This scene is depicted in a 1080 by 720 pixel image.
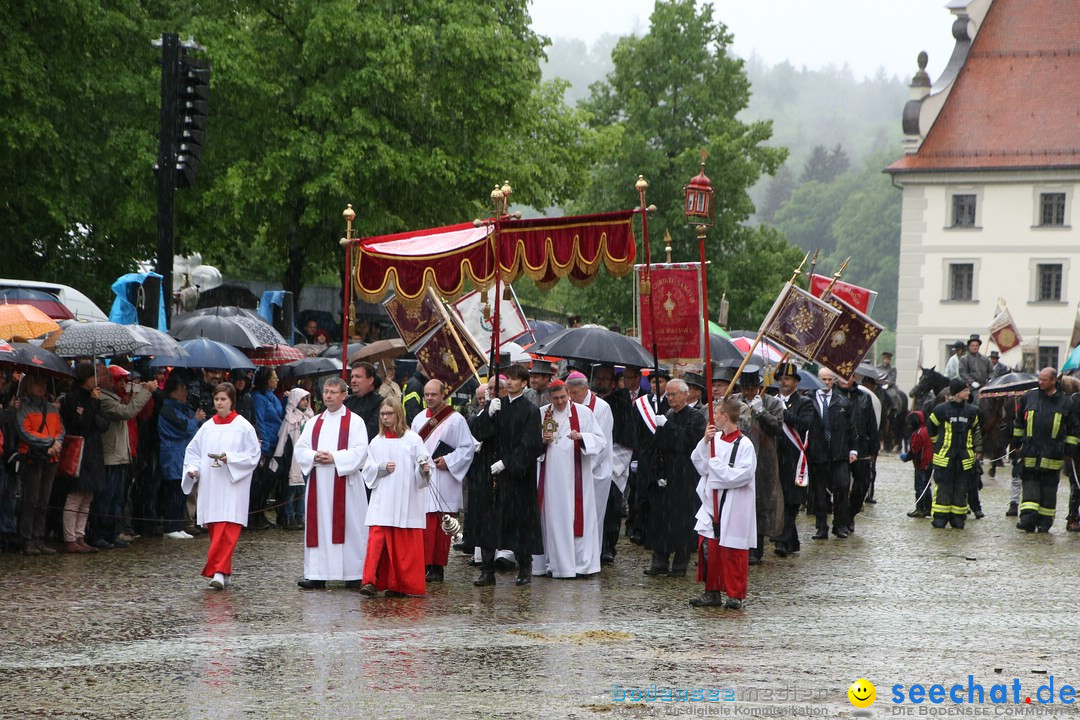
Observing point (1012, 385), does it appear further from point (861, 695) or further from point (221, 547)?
point (861, 695)

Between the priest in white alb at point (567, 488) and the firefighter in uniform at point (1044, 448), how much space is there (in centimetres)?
664

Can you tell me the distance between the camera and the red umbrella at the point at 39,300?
19.4m

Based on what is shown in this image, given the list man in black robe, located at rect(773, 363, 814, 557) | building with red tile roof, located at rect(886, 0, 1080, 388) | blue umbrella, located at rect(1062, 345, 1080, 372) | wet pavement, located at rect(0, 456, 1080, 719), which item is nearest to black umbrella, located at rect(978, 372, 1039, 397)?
blue umbrella, located at rect(1062, 345, 1080, 372)

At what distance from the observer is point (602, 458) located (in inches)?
549

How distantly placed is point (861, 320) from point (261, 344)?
6689 mm

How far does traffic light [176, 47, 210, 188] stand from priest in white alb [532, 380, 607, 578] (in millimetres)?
5553

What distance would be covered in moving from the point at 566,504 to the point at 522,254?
2.18m

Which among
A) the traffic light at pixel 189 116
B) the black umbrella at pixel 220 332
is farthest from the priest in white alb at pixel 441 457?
the traffic light at pixel 189 116

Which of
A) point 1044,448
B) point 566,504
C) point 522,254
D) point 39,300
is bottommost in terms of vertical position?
point 566,504

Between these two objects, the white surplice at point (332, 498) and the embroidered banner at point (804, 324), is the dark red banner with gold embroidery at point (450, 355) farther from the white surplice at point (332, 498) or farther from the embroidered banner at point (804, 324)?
the embroidered banner at point (804, 324)

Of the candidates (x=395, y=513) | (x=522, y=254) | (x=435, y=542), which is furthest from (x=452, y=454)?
(x=522, y=254)

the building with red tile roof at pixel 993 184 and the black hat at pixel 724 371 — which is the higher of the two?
the building with red tile roof at pixel 993 184

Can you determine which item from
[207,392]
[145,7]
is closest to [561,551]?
[207,392]

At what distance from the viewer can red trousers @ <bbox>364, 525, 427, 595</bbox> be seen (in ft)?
39.2
